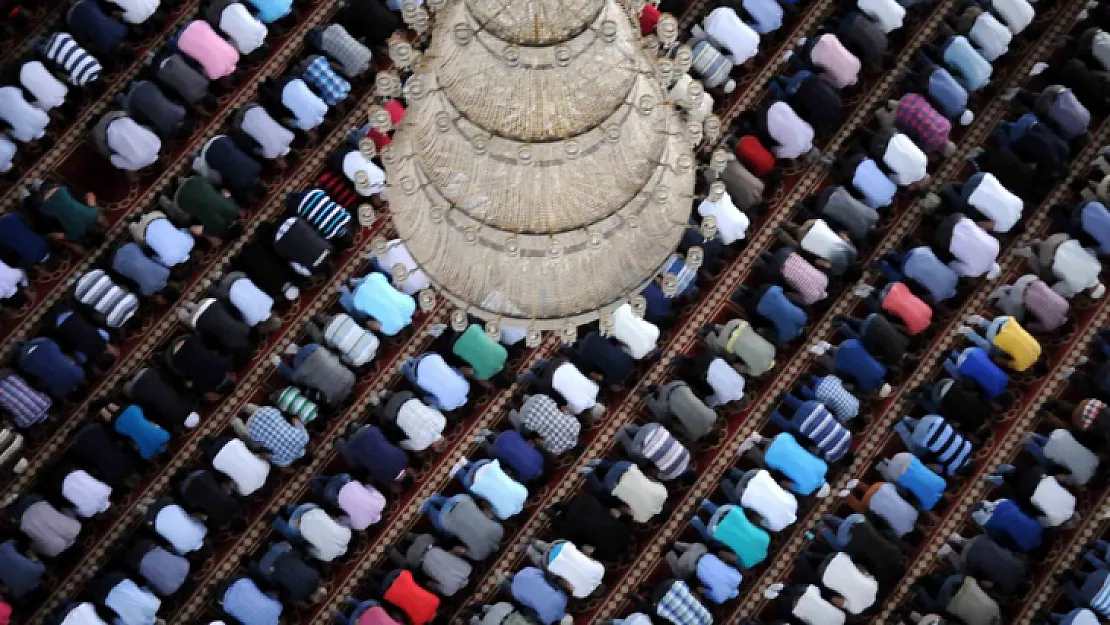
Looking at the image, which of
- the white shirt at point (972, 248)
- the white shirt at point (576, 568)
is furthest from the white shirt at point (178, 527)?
the white shirt at point (972, 248)

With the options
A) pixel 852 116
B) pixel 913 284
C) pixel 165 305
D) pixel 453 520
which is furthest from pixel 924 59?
pixel 165 305

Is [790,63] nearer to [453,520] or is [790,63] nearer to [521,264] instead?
[453,520]

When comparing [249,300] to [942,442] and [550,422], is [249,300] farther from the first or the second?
[942,442]

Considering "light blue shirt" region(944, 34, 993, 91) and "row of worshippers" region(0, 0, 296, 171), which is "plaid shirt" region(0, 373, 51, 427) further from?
"light blue shirt" region(944, 34, 993, 91)

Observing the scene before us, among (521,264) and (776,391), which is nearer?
(521,264)

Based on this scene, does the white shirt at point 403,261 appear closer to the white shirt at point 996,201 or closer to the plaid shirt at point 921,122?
the plaid shirt at point 921,122

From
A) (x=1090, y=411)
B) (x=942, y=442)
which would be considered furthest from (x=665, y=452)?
(x=1090, y=411)
